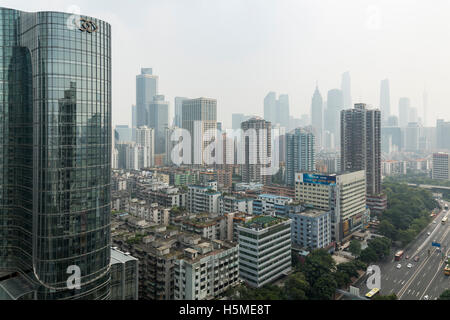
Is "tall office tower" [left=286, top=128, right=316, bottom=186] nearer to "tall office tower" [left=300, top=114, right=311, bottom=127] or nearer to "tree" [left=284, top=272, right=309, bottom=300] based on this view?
"tree" [left=284, top=272, right=309, bottom=300]

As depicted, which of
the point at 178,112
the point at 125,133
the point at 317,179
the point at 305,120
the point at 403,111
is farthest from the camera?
the point at 125,133

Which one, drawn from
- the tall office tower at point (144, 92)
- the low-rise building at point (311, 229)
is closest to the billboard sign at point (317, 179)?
the low-rise building at point (311, 229)

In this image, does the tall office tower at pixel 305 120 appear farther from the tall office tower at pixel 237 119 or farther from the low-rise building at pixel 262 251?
the low-rise building at pixel 262 251

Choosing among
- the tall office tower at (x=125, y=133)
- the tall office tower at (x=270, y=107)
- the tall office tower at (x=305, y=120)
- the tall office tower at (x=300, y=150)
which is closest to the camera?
the tall office tower at (x=300, y=150)

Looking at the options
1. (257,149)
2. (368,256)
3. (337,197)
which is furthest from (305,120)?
(368,256)

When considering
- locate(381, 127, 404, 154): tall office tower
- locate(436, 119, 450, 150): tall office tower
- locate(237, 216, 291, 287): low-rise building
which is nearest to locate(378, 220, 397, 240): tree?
locate(237, 216, 291, 287): low-rise building

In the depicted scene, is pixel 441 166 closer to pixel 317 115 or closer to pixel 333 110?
pixel 333 110
